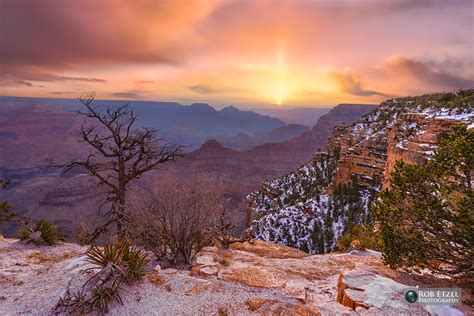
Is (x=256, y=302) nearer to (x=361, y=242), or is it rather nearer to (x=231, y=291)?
(x=231, y=291)

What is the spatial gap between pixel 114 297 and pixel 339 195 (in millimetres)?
32299

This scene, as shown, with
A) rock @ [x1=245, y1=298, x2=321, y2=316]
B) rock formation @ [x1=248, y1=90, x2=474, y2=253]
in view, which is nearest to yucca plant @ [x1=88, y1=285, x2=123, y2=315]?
rock @ [x1=245, y1=298, x2=321, y2=316]

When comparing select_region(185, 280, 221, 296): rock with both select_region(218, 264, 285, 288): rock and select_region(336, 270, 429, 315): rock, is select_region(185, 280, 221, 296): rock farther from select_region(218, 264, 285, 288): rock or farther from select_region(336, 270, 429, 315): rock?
select_region(336, 270, 429, 315): rock

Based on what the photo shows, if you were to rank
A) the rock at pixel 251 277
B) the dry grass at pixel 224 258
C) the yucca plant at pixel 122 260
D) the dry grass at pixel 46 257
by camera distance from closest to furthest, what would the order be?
the yucca plant at pixel 122 260 → the rock at pixel 251 277 → the dry grass at pixel 224 258 → the dry grass at pixel 46 257

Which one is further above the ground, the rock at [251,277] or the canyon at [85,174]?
the rock at [251,277]

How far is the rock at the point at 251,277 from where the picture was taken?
8345mm

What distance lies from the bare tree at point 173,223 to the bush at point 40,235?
175 inches

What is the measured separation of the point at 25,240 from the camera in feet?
42.7

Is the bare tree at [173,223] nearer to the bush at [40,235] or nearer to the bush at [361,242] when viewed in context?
the bush at [40,235]

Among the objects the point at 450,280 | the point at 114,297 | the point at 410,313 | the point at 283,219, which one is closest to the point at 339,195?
the point at 283,219

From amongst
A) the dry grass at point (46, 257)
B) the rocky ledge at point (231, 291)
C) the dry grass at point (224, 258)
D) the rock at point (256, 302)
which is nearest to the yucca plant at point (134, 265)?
the rocky ledge at point (231, 291)

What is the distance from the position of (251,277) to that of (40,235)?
10390mm

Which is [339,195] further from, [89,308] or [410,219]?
[89,308]

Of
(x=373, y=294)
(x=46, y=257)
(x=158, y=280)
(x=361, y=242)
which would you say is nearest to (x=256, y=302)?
(x=158, y=280)
